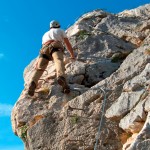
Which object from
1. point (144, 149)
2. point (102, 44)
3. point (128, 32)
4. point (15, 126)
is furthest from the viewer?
point (128, 32)

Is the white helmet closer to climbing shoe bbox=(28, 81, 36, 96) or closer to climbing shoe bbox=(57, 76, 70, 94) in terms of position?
climbing shoe bbox=(28, 81, 36, 96)

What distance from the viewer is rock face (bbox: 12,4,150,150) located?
12.3 metres

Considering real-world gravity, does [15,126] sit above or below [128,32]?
below

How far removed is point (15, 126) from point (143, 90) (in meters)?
4.35

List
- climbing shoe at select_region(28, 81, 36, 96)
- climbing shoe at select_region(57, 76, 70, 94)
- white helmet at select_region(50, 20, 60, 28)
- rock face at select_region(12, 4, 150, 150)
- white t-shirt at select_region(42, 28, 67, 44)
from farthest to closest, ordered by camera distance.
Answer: white helmet at select_region(50, 20, 60, 28), white t-shirt at select_region(42, 28, 67, 44), climbing shoe at select_region(28, 81, 36, 96), climbing shoe at select_region(57, 76, 70, 94), rock face at select_region(12, 4, 150, 150)

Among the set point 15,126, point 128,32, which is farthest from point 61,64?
point 128,32

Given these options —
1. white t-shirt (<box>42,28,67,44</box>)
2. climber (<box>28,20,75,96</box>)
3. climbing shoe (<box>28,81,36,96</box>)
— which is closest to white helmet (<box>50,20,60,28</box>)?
climber (<box>28,20,75,96</box>)

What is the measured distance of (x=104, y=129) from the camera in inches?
502

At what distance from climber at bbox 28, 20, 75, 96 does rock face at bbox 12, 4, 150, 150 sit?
0.31m

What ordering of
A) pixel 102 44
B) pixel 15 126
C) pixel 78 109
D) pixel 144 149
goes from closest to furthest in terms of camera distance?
pixel 144 149 → pixel 78 109 → pixel 15 126 → pixel 102 44

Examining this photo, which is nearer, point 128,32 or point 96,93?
point 96,93

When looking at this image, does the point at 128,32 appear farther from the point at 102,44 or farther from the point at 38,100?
the point at 38,100

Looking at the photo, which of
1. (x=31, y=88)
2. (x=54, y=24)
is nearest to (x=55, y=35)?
(x=54, y=24)

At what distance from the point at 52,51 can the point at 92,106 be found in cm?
299
